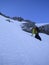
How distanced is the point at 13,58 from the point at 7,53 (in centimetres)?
65

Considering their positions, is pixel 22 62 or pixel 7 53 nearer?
pixel 22 62

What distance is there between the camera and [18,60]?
996 cm

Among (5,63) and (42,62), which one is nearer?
(5,63)

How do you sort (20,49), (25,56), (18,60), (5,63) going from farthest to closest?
1. (20,49)
2. (25,56)
3. (18,60)
4. (5,63)

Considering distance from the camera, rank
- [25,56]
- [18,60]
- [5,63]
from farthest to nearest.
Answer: [25,56]
[18,60]
[5,63]

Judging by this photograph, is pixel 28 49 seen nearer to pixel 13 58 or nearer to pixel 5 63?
pixel 13 58

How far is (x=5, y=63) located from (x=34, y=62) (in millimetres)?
1701

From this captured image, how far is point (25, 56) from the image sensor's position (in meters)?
10.8

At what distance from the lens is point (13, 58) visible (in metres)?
10.1

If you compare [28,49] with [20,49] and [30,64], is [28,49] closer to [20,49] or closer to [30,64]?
[20,49]

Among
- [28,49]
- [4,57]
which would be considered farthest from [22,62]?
[28,49]

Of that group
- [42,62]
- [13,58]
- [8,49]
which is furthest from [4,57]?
[42,62]

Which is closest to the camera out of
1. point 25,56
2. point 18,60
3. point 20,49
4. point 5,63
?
point 5,63

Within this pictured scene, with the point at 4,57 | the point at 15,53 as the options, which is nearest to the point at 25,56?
the point at 15,53
